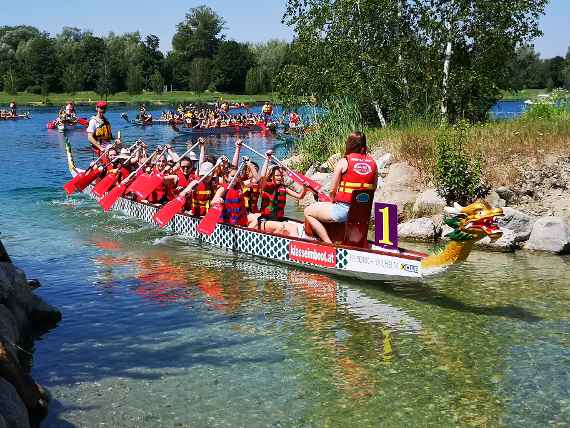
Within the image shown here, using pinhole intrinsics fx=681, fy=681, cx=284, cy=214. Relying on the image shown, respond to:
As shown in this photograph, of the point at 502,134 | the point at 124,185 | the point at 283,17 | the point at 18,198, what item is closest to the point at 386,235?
the point at 502,134

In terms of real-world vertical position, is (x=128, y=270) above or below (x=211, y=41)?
below

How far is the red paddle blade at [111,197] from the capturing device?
17.2 meters

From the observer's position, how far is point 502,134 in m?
16.8

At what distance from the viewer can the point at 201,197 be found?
579 inches

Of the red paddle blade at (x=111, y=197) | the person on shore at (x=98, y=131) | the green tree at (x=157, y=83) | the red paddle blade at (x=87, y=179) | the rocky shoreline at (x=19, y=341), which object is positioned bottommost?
the rocky shoreline at (x=19, y=341)

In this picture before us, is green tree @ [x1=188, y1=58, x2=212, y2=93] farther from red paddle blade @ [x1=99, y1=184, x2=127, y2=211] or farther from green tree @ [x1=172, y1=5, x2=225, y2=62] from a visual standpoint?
red paddle blade @ [x1=99, y1=184, x2=127, y2=211]

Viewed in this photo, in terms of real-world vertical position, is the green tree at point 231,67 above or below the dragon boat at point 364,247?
above

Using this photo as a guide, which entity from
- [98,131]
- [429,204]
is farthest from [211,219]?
[98,131]

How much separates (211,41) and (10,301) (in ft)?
424

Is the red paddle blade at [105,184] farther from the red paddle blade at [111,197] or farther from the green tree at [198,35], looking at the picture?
the green tree at [198,35]

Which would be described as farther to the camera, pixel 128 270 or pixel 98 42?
pixel 98 42

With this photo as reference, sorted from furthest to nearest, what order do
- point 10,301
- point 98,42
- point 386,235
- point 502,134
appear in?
point 98,42 < point 502,134 < point 386,235 < point 10,301

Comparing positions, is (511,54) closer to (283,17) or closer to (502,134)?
(502,134)

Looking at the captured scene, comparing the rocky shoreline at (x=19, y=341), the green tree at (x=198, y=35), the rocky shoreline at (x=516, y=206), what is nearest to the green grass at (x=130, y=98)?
the green tree at (x=198, y=35)
